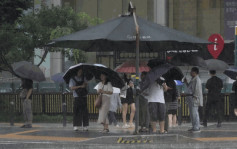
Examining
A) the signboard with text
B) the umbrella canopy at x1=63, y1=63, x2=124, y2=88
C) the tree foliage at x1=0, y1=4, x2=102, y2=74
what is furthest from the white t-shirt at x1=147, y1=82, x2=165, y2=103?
the signboard with text

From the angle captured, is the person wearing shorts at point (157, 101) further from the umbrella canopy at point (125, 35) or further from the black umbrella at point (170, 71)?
the umbrella canopy at point (125, 35)

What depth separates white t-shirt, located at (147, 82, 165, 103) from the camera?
15.8m

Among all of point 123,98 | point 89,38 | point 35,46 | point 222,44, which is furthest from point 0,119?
→ point 222,44

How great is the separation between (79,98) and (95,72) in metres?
0.99

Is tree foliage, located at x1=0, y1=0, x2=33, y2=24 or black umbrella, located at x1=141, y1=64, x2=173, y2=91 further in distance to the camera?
tree foliage, located at x1=0, y1=0, x2=33, y2=24

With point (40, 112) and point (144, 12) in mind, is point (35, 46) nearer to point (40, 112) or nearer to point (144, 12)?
point (40, 112)

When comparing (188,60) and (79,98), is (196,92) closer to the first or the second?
(188,60)

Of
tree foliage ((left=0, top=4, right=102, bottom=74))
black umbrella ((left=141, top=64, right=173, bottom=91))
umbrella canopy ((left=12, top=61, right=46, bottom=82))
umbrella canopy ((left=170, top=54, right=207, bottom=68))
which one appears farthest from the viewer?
tree foliage ((left=0, top=4, right=102, bottom=74))

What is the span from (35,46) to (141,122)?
35.5 ft

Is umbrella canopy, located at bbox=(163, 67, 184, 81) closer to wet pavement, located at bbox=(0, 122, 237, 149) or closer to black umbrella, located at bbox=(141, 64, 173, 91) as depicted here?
black umbrella, located at bbox=(141, 64, 173, 91)

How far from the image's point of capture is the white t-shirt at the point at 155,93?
15750 millimetres

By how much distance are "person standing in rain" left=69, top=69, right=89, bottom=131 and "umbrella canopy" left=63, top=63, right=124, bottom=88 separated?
19 centimetres

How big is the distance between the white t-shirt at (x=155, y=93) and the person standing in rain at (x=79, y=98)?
2188 mm

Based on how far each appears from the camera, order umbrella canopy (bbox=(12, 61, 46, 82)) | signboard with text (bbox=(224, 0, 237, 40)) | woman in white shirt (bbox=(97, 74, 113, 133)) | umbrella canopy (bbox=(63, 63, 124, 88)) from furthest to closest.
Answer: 1. signboard with text (bbox=(224, 0, 237, 40))
2. umbrella canopy (bbox=(12, 61, 46, 82))
3. woman in white shirt (bbox=(97, 74, 113, 133))
4. umbrella canopy (bbox=(63, 63, 124, 88))
